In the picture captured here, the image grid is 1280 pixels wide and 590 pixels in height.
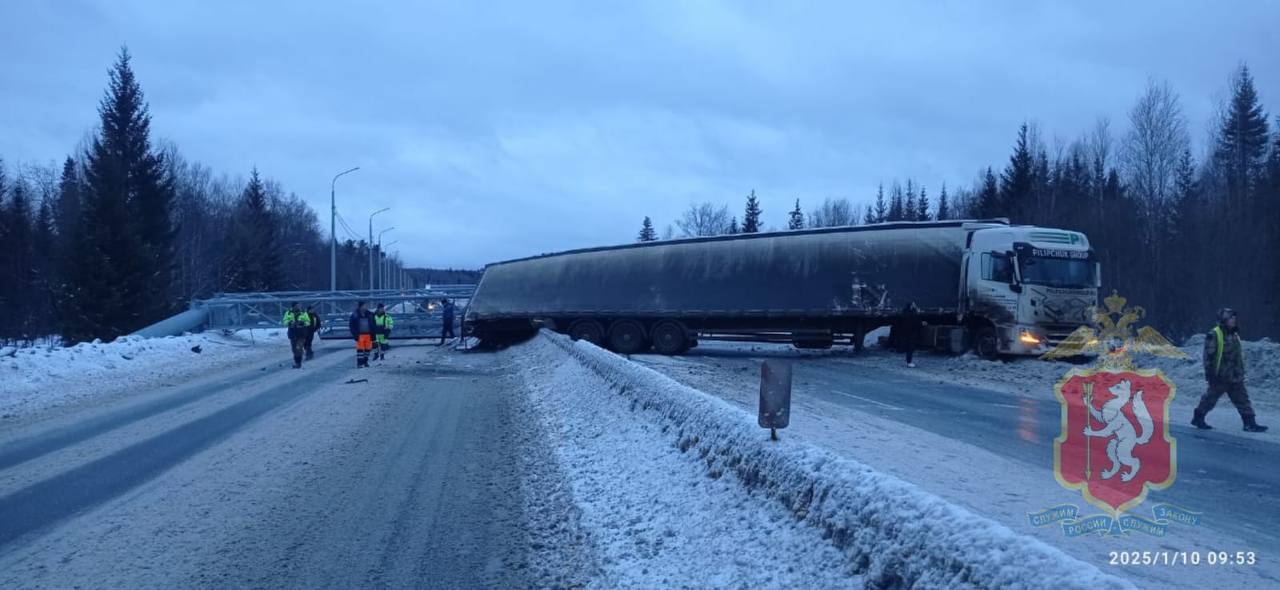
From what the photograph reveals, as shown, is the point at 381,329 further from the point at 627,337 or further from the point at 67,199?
the point at 67,199

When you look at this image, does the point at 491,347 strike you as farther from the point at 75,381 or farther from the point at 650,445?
the point at 650,445

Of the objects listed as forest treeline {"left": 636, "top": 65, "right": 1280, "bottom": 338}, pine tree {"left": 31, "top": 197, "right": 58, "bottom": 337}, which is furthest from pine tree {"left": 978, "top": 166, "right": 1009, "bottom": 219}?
pine tree {"left": 31, "top": 197, "right": 58, "bottom": 337}

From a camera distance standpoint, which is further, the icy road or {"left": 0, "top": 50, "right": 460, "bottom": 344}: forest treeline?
{"left": 0, "top": 50, "right": 460, "bottom": 344}: forest treeline

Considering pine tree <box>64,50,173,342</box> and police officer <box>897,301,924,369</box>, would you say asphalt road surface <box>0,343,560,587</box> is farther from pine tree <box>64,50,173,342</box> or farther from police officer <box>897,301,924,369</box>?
pine tree <box>64,50,173,342</box>

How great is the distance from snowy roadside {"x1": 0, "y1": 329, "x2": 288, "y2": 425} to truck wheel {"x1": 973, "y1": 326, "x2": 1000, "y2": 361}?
20854 millimetres

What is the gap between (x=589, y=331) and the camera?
32406 millimetres

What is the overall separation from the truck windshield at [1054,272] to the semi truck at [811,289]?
32mm

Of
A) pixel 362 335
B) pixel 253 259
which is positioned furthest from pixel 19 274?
pixel 362 335

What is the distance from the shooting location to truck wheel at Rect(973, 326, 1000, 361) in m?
24.8

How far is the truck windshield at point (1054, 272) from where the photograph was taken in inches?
952

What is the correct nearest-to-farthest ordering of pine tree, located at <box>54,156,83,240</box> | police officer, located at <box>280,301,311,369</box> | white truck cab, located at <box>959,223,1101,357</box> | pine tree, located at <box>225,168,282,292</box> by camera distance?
1. white truck cab, located at <box>959,223,1101,357</box>
2. police officer, located at <box>280,301,311,369</box>
3. pine tree, located at <box>54,156,83,240</box>
4. pine tree, located at <box>225,168,282,292</box>

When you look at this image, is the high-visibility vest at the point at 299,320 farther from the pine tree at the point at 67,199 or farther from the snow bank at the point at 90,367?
the pine tree at the point at 67,199

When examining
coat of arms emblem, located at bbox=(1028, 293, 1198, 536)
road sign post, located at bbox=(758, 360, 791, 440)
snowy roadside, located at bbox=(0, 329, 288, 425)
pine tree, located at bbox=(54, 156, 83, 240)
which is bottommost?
snowy roadside, located at bbox=(0, 329, 288, 425)

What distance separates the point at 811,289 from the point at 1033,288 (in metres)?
6.58
